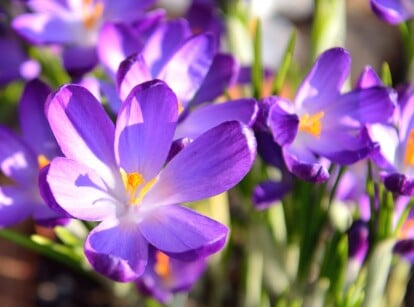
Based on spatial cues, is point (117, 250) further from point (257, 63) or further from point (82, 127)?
point (257, 63)

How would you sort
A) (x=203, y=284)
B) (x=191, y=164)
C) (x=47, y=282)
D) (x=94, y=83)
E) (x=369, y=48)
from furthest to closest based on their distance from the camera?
(x=369, y=48), (x=47, y=282), (x=203, y=284), (x=94, y=83), (x=191, y=164)

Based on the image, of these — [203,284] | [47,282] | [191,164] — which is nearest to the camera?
[191,164]

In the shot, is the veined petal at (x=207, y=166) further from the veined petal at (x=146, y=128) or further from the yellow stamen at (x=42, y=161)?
the yellow stamen at (x=42, y=161)

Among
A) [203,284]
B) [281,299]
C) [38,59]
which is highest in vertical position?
[38,59]

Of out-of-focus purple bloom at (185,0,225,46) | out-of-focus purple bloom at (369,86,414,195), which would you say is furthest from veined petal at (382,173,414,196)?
out-of-focus purple bloom at (185,0,225,46)

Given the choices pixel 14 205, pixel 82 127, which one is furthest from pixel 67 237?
pixel 82 127

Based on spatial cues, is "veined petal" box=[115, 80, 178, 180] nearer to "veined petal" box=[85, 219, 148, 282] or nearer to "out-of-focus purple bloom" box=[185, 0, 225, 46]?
"veined petal" box=[85, 219, 148, 282]

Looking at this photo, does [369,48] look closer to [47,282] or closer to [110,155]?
[47,282]

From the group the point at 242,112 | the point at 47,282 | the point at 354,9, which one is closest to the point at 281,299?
the point at 242,112
